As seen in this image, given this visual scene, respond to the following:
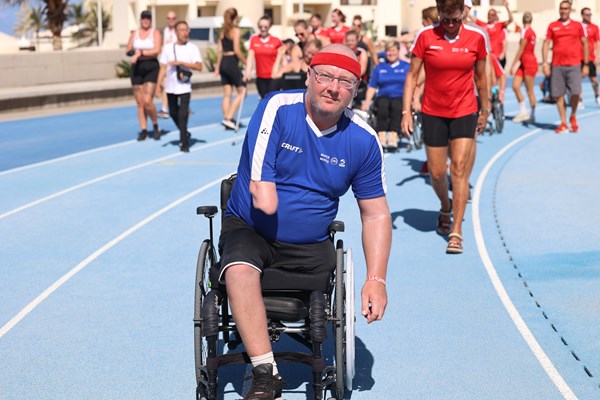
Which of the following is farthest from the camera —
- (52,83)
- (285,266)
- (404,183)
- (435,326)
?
(52,83)

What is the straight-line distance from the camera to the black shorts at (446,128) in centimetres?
914

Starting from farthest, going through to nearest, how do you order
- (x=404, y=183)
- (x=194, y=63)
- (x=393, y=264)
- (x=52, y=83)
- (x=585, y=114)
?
(x=52, y=83) → (x=585, y=114) → (x=194, y=63) → (x=404, y=183) → (x=393, y=264)

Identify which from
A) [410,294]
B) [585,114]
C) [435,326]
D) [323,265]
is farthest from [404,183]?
[585,114]

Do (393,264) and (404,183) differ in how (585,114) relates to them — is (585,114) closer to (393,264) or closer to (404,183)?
(404,183)

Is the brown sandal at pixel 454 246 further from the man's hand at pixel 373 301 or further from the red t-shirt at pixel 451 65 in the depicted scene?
the man's hand at pixel 373 301

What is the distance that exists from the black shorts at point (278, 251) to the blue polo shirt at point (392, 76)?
10256 millimetres

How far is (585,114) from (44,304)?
17.2 meters

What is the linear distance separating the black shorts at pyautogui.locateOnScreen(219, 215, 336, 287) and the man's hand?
10.1 inches

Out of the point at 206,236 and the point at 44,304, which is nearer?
the point at 44,304

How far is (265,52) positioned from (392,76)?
278 centimetres

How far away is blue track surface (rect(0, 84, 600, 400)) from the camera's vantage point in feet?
19.3

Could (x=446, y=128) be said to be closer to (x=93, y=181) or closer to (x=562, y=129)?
(x=93, y=181)

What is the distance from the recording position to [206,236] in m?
9.95

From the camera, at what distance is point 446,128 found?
9258 mm
